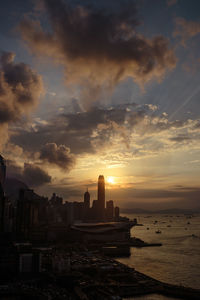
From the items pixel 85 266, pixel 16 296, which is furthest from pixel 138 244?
pixel 16 296

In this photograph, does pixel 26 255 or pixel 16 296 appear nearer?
pixel 16 296

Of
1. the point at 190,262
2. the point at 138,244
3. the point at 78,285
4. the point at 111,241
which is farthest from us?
the point at 111,241

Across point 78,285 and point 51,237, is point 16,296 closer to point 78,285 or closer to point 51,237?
point 78,285

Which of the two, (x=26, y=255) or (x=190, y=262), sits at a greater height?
(x=26, y=255)

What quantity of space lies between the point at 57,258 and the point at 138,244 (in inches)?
2238

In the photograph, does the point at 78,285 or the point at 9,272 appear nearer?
the point at 78,285

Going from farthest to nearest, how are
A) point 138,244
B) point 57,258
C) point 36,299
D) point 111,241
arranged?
point 111,241 → point 138,244 → point 57,258 → point 36,299

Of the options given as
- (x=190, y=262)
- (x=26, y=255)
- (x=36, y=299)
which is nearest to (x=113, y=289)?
(x=36, y=299)

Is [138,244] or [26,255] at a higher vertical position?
[26,255]

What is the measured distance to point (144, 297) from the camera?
134 ft


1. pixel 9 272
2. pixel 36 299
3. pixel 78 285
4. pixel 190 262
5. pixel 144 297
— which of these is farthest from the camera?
pixel 190 262

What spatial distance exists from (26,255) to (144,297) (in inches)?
841

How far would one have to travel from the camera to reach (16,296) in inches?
1479

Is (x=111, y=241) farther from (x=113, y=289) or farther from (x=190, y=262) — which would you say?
(x=113, y=289)
